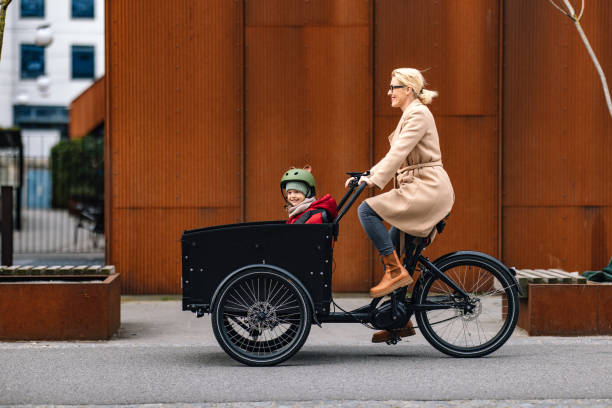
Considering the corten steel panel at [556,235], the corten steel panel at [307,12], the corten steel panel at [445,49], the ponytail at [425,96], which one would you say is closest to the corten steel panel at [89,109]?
the corten steel panel at [307,12]

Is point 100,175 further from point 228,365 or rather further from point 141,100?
point 228,365

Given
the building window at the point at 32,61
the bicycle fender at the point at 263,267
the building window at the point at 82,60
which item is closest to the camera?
the bicycle fender at the point at 263,267

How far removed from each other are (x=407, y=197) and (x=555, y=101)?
4.43m

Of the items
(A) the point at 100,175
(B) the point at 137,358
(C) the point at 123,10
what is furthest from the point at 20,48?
(B) the point at 137,358

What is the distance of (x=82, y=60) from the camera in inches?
1719

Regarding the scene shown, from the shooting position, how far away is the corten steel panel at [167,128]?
941cm

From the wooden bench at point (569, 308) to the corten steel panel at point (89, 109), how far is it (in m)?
12.6

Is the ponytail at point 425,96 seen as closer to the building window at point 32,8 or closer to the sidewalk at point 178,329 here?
the sidewalk at point 178,329

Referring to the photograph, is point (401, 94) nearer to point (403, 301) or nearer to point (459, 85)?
point (403, 301)

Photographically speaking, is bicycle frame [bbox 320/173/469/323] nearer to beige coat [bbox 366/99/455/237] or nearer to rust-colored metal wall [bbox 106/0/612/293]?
beige coat [bbox 366/99/455/237]

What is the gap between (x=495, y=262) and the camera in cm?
589

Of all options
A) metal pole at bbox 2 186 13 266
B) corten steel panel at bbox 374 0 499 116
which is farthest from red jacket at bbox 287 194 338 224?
metal pole at bbox 2 186 13 266

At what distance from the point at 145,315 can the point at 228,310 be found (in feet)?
9.24

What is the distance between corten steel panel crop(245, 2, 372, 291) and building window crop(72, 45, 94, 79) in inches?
1420
